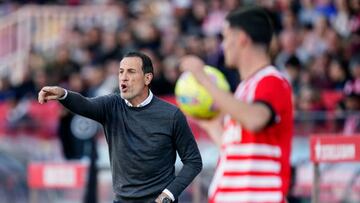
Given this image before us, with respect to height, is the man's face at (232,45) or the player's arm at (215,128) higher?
the man's face at (232,45)

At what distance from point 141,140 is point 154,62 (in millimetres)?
9023

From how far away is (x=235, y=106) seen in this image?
18.2 ft

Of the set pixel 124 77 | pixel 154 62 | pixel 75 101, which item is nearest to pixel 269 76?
pixel 75 101

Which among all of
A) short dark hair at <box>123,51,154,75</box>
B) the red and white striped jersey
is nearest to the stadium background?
short dark hair at <box>123,51,154,75</box>

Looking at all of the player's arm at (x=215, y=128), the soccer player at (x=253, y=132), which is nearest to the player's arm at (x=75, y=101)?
the player's arm at (x=215, y=128)

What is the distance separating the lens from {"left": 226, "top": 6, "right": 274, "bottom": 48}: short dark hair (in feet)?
19.3

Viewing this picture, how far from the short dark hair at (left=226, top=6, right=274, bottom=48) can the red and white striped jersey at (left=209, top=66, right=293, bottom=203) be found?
7.4 inches

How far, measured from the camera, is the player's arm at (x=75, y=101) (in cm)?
759

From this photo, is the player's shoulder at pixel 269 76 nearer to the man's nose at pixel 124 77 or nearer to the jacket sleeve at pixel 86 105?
the jacket sleeve at pixel 86 105

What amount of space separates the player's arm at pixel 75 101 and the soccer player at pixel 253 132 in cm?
199

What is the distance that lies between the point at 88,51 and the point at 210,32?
2774 millimetres

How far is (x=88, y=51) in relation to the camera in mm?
19781

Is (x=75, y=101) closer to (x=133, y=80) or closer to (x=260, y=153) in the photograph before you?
(x=133, y=80)

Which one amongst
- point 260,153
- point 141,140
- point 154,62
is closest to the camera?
point 260,153
